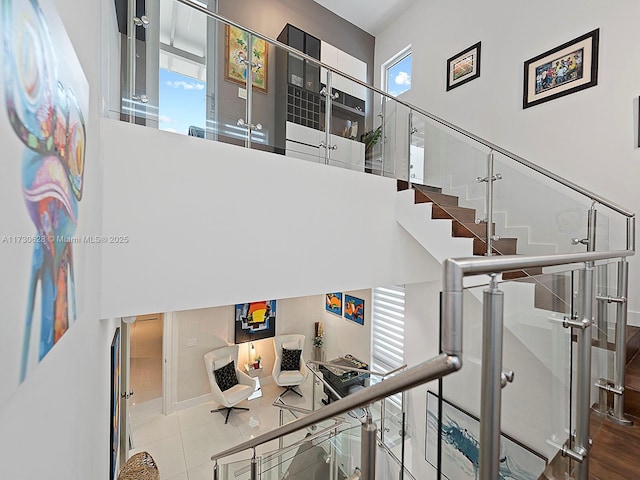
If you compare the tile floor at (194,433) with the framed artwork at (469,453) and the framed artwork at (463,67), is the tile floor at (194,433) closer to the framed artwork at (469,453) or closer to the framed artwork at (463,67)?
the framed artwork at (469,453)

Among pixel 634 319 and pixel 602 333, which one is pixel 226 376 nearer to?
pixel 602 333

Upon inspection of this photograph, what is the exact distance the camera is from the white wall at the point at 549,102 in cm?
303

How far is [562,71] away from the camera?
3.52 meters

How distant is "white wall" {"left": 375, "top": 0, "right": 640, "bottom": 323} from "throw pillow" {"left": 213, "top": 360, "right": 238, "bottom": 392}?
5476mm

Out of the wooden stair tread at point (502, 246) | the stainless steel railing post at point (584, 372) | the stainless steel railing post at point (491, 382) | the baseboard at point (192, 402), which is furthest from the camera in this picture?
the baseboard at point (192, 402)

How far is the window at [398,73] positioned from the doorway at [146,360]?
632cm

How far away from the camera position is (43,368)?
80 cm

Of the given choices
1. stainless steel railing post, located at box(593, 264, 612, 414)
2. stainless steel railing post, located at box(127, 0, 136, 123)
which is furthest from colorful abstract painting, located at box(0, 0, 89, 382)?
stainless steel railing post, located at box(593, 264, 612, 414)

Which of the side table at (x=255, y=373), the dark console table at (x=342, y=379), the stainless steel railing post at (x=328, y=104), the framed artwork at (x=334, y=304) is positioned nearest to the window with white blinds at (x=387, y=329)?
the dark console table at (x=342, y=379)

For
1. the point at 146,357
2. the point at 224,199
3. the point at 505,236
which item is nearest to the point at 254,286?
the point at 224,199

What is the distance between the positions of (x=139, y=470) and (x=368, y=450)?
265cm

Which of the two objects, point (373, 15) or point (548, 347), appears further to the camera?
point (373, 15)

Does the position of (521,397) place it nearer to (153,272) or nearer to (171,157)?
(153,272)

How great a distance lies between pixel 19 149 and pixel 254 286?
1.92 meters
